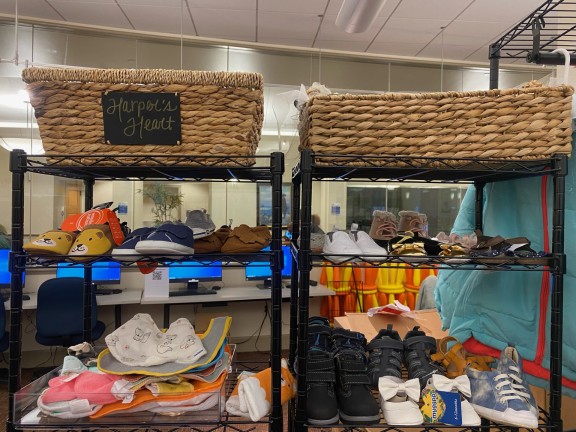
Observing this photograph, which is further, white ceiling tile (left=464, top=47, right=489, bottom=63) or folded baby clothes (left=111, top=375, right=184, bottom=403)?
white ceiling tile (left=464, top=47, right=489, bottom=63)

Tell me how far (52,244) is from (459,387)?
3.81 feet

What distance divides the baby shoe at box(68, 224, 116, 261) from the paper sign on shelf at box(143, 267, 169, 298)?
2325 millimetres

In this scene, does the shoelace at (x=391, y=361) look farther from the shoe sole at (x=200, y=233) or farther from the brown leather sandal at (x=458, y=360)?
the shoe sole at (x=200, y=233)

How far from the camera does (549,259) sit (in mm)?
1073

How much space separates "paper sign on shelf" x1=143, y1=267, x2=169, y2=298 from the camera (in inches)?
134

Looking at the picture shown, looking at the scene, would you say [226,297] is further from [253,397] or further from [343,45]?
[343,45]

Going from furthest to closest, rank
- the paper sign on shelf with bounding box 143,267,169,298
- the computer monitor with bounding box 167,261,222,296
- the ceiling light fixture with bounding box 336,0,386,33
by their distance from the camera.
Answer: the computer monitor with bounding box 167,261,222,296 < the paper sign on shelf with bounding box 143,267,169,298 < the ceiling light fixture with bounding box 336,0,386,33

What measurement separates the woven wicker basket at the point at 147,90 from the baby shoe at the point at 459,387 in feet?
2.58

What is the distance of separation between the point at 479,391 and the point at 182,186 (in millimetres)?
3613

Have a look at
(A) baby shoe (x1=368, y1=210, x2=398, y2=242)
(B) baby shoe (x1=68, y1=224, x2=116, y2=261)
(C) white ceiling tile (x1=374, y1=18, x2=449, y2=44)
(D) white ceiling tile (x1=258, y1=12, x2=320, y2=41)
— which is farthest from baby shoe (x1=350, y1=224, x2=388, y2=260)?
(C) white ceiling tile (x1=374, y1=18, x2=449, y2=44)

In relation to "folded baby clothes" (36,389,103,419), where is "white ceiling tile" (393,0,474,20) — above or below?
above

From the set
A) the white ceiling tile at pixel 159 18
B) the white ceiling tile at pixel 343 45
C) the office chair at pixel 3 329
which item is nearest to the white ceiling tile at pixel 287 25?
the white ceiling tile at pixel 343 45

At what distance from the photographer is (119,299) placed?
3.29 meters

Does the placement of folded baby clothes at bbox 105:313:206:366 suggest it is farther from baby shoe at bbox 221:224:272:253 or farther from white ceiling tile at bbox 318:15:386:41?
white ceiling tile at bbox 318:15:386:41
